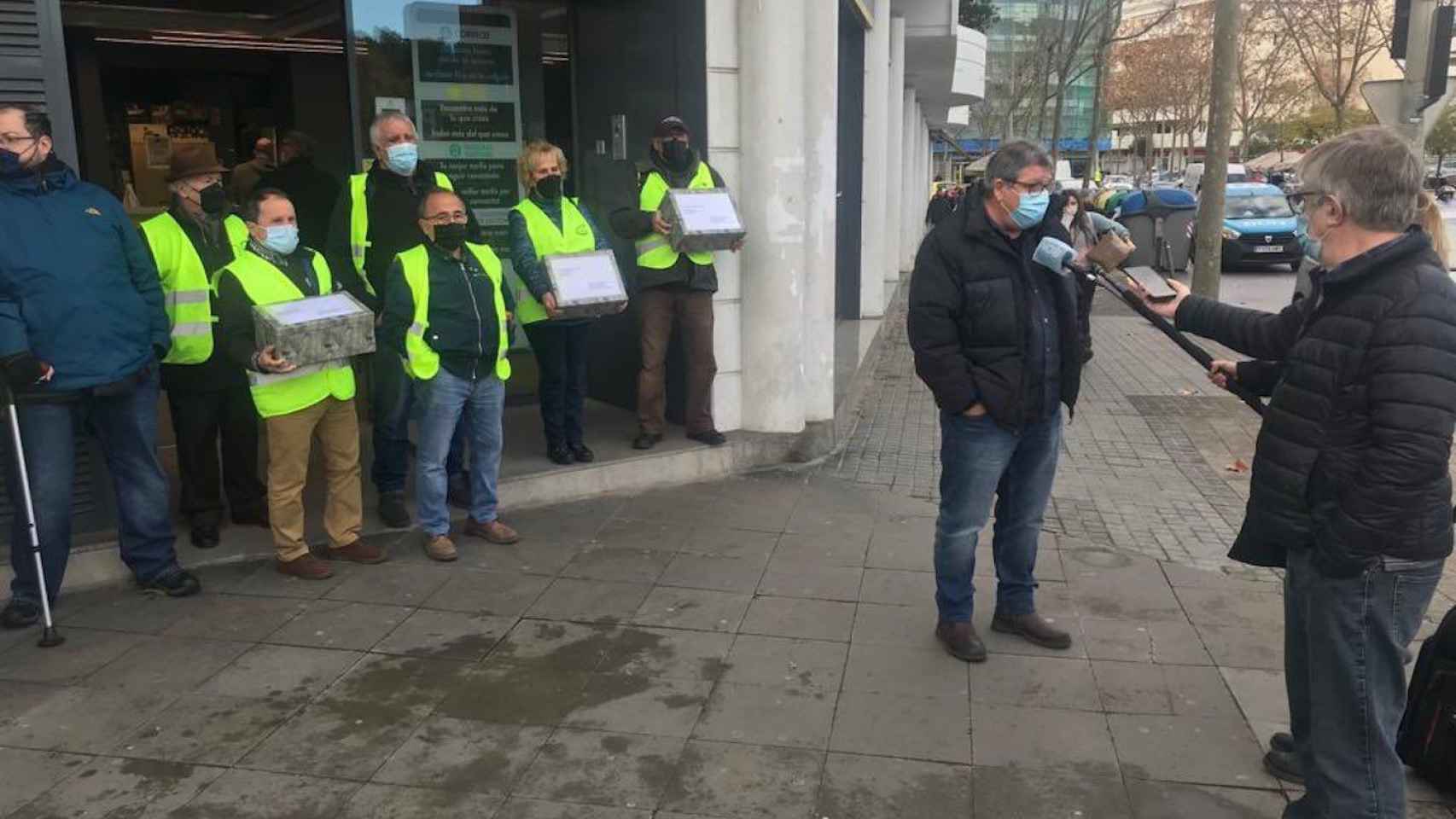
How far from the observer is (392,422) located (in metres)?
5.75

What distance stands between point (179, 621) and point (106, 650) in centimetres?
32

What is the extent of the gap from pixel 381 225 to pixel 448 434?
3.80 feet

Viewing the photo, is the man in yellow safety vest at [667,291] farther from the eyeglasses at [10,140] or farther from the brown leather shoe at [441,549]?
the eyeglasses at [10,140]

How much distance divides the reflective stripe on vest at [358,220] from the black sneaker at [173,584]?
1709 mm

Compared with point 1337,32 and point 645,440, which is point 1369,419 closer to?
point 645,440

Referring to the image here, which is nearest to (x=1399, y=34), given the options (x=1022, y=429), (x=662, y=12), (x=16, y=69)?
(x=662, y=12)

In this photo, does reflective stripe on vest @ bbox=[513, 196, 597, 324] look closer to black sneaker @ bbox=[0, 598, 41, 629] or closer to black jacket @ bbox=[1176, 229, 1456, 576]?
black sneaker @ bbox=[0, 598, 41, 629]

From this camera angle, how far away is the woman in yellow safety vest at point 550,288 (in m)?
6.10

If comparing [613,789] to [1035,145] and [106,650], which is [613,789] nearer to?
[106,650]

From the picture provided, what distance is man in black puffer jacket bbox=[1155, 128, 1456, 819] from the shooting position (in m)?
2.68

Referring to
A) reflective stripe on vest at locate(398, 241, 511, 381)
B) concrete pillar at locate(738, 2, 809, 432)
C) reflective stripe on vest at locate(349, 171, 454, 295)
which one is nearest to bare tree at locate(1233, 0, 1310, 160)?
concrete pillar at locate(738, 2, 809, 432)

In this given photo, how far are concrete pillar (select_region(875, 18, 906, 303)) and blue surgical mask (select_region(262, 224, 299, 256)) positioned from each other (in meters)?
9.81

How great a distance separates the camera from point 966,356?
13.6 ft

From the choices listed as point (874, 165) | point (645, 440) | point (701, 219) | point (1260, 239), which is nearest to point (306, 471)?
point (645, 440)
